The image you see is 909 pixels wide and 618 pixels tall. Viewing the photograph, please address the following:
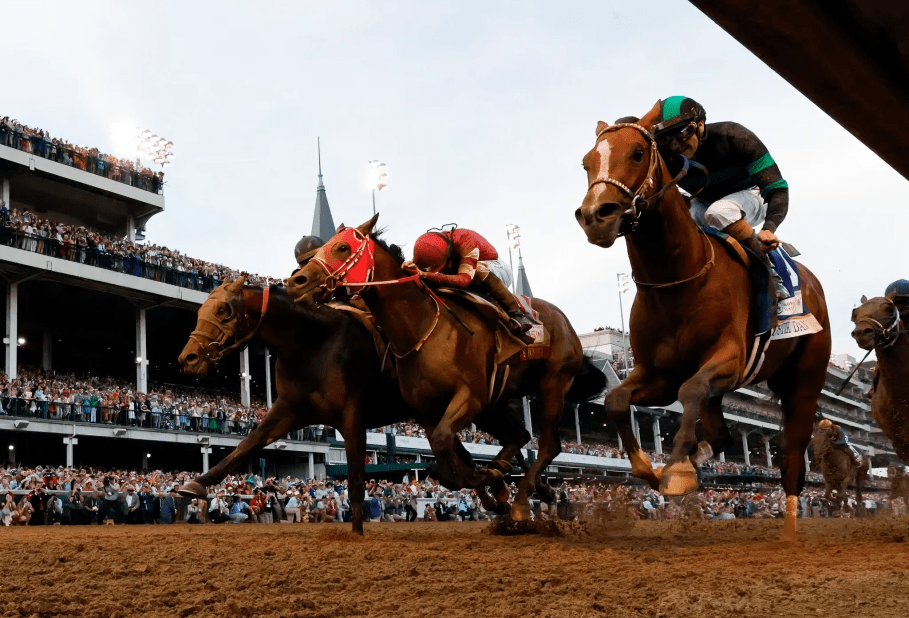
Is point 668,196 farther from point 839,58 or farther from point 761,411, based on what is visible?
point 761,411

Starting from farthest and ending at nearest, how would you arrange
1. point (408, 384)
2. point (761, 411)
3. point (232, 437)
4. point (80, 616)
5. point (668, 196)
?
point (761, 411)
point (232, 437)
point (408, 384)
point (668, 196)
point (80, 616)

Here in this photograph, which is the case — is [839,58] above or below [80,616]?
above

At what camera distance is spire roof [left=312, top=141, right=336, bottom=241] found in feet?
145

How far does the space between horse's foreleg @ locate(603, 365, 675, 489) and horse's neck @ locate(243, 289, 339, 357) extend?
142 inches

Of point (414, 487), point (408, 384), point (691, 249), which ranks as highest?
point (691, 249)

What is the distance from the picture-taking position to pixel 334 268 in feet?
25.6

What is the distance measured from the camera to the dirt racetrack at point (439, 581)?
3781 mm

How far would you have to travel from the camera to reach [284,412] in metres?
8.91

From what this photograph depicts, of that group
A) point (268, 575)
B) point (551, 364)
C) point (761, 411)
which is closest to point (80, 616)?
point (268, 575)

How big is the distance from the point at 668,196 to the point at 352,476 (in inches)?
175

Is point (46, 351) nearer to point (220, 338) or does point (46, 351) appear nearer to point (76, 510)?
point (76, 510)

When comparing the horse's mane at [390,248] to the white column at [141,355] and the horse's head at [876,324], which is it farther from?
the white column at [141,355]

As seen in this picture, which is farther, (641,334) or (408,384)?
(408,384)

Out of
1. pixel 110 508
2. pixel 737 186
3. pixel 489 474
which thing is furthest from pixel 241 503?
pixel 737 186
